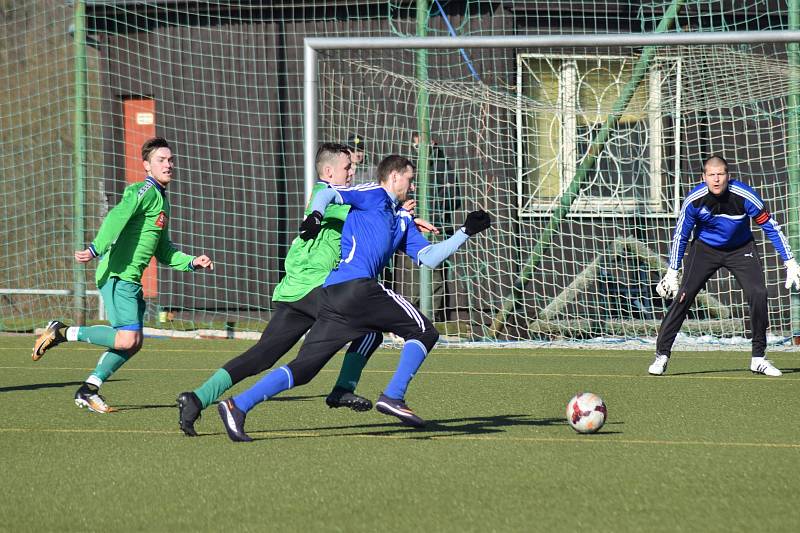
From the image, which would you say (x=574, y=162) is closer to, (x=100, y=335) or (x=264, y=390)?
(x=100, y=335)

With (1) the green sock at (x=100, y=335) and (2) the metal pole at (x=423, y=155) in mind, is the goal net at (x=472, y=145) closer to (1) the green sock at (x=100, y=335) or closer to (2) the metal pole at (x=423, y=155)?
(2) the metal pole at (x=423, y=155)

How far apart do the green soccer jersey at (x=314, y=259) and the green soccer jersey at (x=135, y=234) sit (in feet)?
2.58

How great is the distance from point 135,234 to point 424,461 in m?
3.07

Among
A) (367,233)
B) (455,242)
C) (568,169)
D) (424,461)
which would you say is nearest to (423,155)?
(568,169)

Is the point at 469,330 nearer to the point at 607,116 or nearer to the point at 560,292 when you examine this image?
the point at 560,292

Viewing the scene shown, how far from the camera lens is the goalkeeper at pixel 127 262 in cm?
758

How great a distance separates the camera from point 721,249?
32.7ft

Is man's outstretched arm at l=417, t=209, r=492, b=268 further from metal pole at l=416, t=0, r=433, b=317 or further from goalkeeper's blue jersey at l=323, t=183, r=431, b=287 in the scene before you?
metal pole at l=416, t=0, r=433, b=317

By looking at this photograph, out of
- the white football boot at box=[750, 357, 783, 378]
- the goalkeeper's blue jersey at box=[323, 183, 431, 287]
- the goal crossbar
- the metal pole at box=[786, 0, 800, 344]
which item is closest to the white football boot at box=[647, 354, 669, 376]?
the white football boot at box=[750, 357, 783, 378]

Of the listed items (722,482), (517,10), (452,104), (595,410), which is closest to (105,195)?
(452,104)

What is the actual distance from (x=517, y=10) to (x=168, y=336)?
5.53 metres

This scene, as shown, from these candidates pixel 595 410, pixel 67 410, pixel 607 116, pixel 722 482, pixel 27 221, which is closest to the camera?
pixel 722 482

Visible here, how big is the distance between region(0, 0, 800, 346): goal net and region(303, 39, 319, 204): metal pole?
110 centimetres

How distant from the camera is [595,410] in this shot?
253 inches
